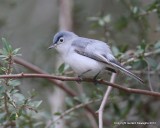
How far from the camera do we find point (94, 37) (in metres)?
3.27

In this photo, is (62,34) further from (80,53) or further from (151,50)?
(151,50)

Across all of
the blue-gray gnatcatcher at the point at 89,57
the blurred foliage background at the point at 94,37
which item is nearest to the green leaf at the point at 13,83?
the blurred foliage background at the point at 94,37

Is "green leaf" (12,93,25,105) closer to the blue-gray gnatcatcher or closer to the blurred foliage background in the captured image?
the blurred foliage background

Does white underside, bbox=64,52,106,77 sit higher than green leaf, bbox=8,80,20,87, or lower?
higher

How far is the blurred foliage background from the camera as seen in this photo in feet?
6.97

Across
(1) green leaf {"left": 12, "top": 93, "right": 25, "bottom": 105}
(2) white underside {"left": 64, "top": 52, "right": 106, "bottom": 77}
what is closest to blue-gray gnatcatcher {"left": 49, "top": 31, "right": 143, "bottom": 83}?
(2) white underside {"left": 64, "top": 52, "right": 106, "bottom": 77}

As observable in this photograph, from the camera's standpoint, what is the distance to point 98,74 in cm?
192

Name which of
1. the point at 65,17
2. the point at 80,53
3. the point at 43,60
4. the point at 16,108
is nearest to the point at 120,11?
the point at 65,17

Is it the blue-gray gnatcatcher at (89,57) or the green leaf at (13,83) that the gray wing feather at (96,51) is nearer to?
the blue-gray gnatcatcher at (89,57)

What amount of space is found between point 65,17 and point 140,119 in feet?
3.15

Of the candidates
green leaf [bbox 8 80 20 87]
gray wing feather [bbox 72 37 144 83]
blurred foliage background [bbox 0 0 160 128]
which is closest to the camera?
green leaf [bbox 8 80 20 87]

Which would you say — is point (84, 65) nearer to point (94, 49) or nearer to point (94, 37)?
point (94, 49)

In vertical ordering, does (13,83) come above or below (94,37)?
below

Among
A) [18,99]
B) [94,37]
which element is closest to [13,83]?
[18,99]
